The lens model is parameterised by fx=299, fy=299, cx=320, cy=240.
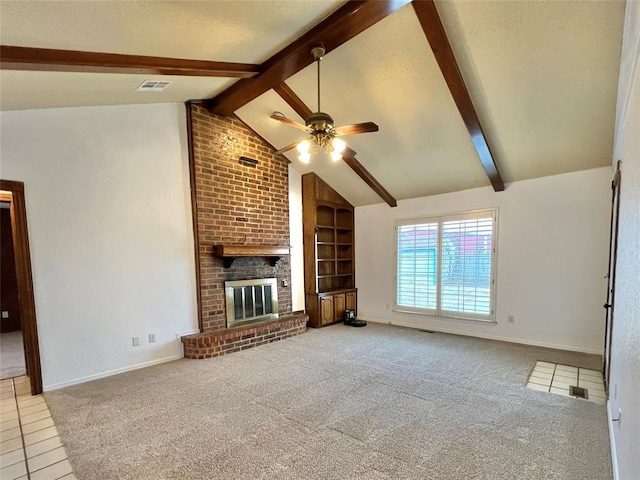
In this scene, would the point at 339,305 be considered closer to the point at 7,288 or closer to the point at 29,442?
the point at 29,442

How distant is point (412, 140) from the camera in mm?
4387

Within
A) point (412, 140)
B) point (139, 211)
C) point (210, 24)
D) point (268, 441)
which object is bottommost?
point (268, 441)

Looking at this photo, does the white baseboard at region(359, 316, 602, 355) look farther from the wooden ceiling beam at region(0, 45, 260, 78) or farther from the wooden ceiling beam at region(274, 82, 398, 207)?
the wooden ceiling beam at region(0, 45, 260, 78)

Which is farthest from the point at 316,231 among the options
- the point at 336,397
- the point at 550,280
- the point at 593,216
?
the point at 593,216

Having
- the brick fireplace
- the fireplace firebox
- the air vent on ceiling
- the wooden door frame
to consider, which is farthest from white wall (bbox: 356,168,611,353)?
the wooden door frame

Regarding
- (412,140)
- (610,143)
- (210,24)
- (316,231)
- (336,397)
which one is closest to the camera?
(210,24)

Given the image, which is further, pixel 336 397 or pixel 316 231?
pixel 316 231

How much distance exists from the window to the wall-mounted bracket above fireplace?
7.94 feet

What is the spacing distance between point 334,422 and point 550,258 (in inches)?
158

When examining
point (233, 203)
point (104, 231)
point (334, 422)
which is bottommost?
point (334, 422)

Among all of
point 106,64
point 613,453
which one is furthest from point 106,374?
point 613,453

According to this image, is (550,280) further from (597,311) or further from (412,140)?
(412,140)

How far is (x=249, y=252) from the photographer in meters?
4.79

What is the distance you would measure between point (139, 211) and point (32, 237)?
3.56 ft
